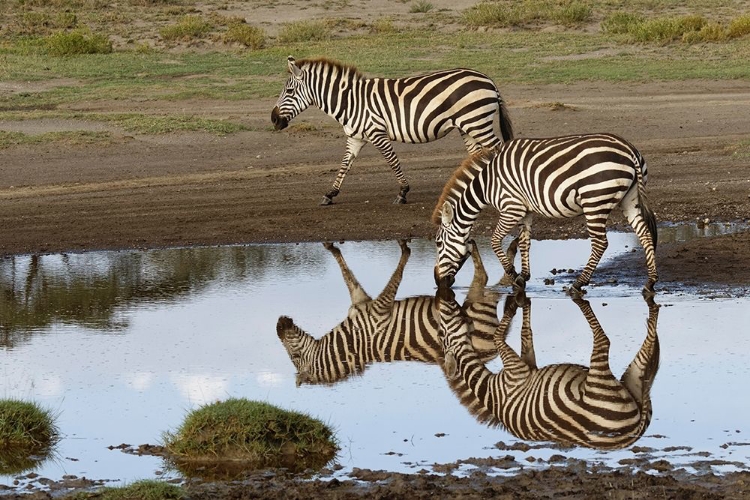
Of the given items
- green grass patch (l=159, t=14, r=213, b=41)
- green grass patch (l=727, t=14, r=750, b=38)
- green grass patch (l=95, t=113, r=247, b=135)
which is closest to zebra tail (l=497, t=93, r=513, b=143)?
A: green grass patch (l=95, t=113, r=247, b=135)

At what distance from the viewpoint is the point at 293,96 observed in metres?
17.9

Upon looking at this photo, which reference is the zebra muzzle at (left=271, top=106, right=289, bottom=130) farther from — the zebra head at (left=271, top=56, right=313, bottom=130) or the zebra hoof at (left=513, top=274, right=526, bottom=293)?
the zebra hoof at (left=513, top=274, right=526, bottom=293)

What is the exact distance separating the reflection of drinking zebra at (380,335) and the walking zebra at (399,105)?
13.6 feet

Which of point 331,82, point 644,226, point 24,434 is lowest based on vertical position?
point 24,434

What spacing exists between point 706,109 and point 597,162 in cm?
1403

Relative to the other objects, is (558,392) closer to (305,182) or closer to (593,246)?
(593,246)

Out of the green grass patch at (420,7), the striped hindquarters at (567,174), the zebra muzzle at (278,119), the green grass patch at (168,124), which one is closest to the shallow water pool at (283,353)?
the striped hindquarters at (567,174)

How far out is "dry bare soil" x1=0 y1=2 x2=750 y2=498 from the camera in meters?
15.4

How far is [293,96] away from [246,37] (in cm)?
1999

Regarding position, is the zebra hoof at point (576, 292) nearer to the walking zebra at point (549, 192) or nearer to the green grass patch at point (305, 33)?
the walking zebra at point (549, 192)

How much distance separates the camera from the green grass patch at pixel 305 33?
3828 cm

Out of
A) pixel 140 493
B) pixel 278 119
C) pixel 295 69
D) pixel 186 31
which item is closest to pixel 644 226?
pixel 140 493

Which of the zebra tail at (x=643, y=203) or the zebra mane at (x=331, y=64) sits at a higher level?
the zebra mane at (x=331, y=64)

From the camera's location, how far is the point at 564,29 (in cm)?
3809
